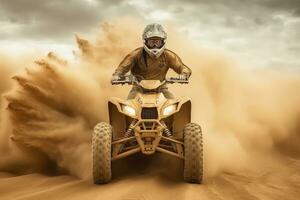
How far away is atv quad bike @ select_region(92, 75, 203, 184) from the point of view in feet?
24.4

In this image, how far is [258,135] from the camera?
13859 mm

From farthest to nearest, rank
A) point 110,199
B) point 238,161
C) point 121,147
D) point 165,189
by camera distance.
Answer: point 238,161 → point 121,147 → point 165,189 → point 110,199

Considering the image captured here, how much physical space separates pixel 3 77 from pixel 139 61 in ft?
34.7

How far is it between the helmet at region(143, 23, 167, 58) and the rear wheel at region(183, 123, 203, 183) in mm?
1662

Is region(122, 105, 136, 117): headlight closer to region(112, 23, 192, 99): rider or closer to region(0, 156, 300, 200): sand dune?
region(112, 23, 192, 99): rider

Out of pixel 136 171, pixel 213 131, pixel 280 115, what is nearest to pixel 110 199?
pixel 136 171

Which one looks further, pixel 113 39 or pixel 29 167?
pixel 113 39

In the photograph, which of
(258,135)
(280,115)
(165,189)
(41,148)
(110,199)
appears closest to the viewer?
(110,199)

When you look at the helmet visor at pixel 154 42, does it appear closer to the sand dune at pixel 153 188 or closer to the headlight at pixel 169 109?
the headlight at pixel 169 109

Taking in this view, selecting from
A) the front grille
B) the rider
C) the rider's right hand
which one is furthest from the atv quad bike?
the rider

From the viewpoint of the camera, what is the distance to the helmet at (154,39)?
832 centimetres

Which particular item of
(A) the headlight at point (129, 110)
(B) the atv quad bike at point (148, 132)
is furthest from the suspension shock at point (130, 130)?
(A) the headlight at point (129, 110)

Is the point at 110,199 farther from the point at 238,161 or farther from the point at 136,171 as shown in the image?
the point at 238,161

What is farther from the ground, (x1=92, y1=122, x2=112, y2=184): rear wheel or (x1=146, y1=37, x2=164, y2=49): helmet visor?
(x1=146, y1=37, x2=164, y2=49): helmet visor
